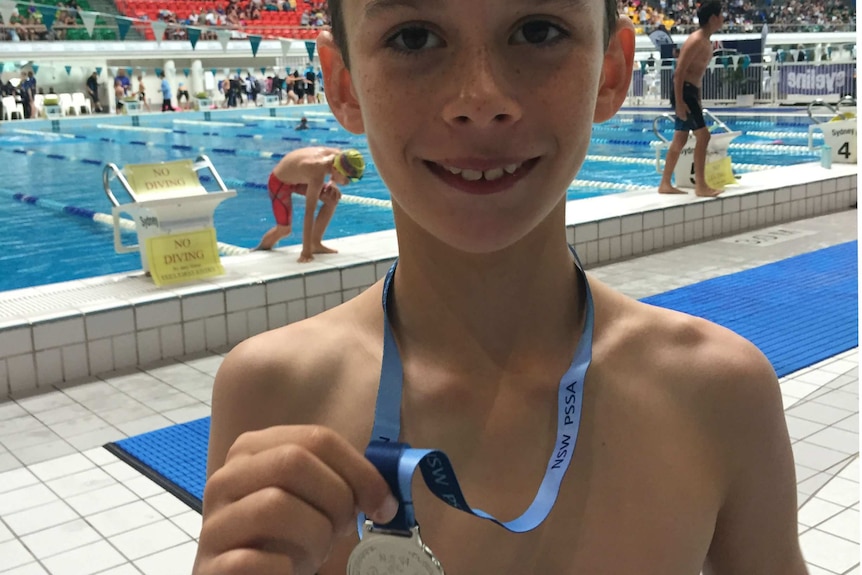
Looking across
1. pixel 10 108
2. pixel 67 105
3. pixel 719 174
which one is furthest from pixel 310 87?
pixel 719 174

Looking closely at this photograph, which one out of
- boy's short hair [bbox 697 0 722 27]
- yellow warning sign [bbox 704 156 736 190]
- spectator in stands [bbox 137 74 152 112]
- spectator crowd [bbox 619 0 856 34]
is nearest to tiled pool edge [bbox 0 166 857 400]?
yellow warning sign [bbox 704 156 736 190]

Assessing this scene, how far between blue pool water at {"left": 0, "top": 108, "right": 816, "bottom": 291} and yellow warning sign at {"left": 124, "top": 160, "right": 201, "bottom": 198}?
56.0 inches

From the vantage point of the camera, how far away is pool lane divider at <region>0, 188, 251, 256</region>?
19.0ft

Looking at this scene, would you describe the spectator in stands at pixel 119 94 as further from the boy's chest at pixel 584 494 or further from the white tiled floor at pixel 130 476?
the boy's chest at pixel 584 494

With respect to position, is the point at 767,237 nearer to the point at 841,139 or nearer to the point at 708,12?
the point at 708,12

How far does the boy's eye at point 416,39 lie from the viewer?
0.66m

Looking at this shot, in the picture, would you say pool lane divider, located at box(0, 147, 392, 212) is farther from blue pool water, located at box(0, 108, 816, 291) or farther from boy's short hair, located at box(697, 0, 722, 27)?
boy's short hair, located at box(697, 0, 722, 27)

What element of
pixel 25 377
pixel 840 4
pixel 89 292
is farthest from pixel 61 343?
pixel 840 4

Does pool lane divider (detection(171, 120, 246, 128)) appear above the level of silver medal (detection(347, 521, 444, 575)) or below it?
above

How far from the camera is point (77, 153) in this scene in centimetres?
1288

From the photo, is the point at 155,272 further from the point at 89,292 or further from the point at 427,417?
the point at 427,417

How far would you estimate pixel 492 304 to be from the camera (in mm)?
774

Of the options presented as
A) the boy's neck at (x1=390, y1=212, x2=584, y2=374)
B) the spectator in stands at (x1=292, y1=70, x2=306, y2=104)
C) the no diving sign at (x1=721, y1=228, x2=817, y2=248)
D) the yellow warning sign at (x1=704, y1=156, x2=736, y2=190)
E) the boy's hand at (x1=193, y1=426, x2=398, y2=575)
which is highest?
the spectator in stands at (x1=292, y1=70, x2=306, y2=104)

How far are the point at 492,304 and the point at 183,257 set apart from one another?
405 cm
